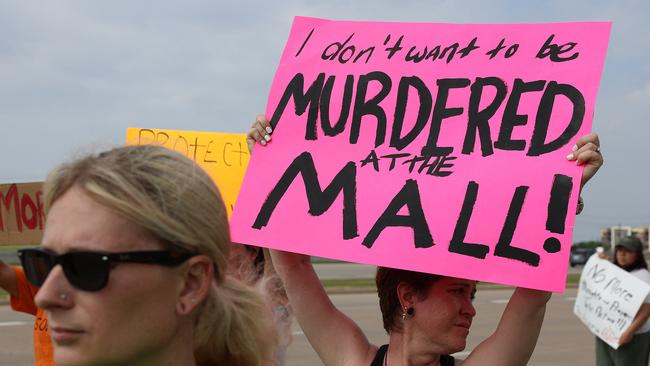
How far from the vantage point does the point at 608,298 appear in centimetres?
702

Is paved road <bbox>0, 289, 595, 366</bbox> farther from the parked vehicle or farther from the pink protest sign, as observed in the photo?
the parked vehicle

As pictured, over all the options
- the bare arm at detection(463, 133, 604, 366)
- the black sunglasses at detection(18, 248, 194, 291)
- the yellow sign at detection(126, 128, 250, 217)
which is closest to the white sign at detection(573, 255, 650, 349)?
the yellow sign at detection(126, 128, 250, 217)

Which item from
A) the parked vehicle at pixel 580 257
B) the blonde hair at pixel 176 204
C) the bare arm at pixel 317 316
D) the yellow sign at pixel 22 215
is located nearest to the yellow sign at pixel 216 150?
the yellow sign at pixel 22 215

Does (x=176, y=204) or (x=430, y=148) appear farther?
(x=430, y=148)

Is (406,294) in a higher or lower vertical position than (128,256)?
lower

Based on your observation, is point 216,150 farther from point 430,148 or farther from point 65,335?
point 65,335

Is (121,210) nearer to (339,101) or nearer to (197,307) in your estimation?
(197,307)

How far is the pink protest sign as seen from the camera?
2.18 metres

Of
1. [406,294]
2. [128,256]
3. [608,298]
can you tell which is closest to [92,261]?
[128,256]

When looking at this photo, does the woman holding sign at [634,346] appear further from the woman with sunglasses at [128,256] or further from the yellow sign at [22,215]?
the woman with sunglasses at [128,256]

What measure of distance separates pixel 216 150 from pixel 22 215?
1.00m

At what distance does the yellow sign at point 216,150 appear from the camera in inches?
152

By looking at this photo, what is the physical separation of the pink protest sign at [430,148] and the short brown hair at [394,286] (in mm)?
249

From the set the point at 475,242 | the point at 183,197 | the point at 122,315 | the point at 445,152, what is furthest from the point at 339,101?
the point at 122,315
